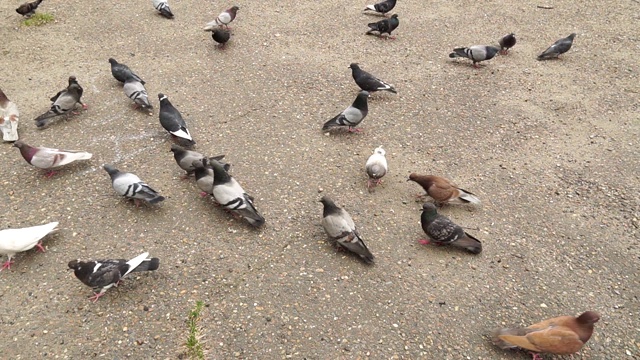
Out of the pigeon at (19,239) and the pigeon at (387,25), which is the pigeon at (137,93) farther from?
the pigeon at (387,25)

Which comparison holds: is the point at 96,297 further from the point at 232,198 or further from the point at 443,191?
the point at 443,191

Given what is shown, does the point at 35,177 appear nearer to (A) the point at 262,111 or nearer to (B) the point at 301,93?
(A) the point at 262,111

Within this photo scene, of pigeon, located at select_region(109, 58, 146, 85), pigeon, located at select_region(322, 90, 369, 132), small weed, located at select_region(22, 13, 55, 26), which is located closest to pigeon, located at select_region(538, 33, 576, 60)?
pigeon, located at select_region(322, 90, 369, 132)

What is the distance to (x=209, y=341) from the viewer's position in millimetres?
4105

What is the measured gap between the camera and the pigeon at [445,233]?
5.02m

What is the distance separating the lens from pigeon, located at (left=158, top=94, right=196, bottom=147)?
638cm

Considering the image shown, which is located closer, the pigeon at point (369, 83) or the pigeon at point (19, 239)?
the pigeon at point (19, 239)

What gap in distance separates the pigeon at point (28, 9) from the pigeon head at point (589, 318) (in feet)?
36.6

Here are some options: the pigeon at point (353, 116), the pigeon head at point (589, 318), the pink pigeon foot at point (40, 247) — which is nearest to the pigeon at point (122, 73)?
the pigeon at point (353, 116)

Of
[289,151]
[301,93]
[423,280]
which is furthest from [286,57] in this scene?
[423,280]

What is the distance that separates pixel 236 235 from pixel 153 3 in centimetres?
742

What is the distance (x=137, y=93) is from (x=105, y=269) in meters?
3.63

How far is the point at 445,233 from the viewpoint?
5008mm

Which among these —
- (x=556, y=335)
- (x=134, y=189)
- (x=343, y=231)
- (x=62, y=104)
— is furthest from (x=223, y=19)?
(x=556, y=335)
